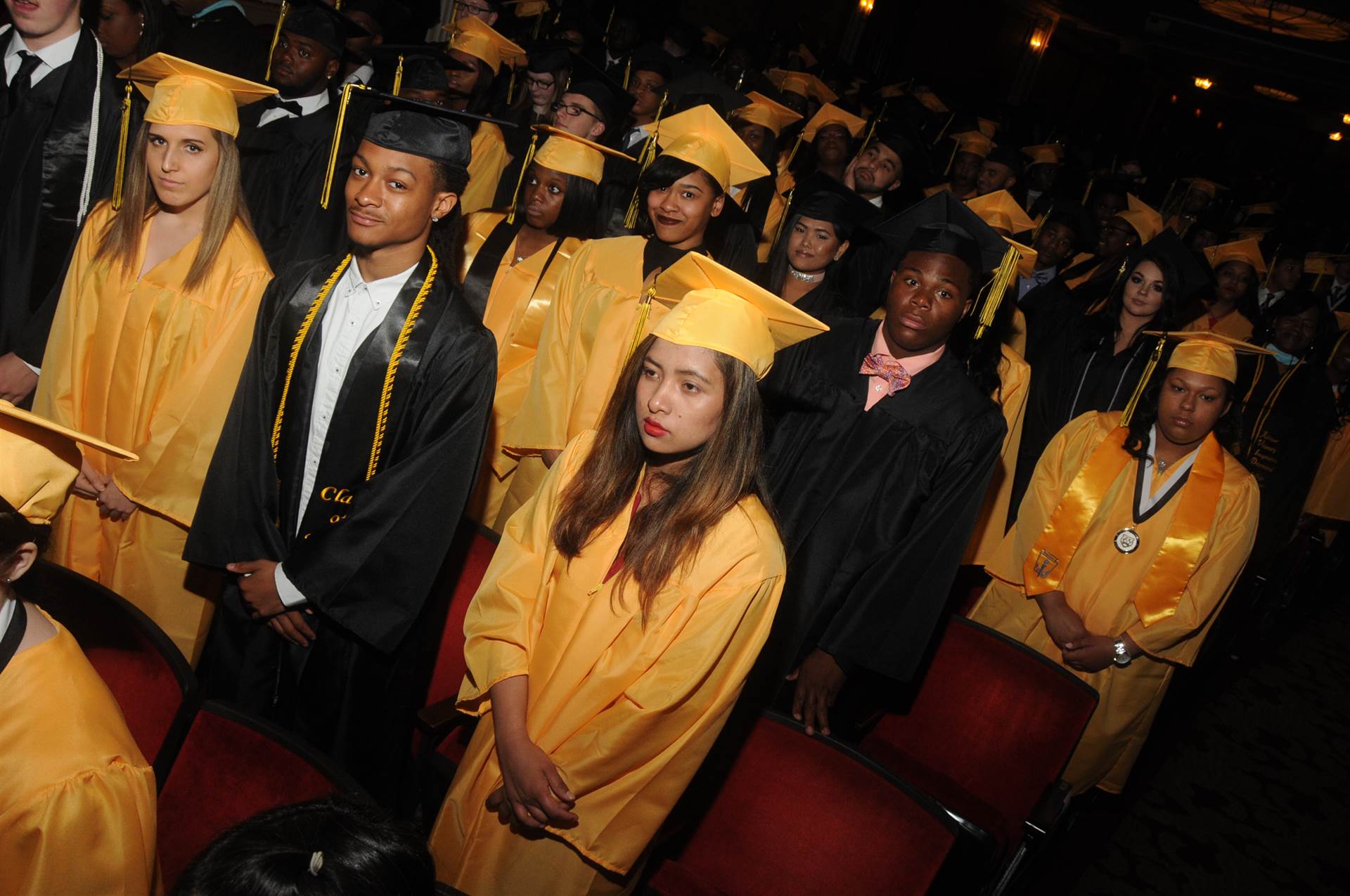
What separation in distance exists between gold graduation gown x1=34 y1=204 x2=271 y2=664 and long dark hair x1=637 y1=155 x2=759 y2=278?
1482 millimetres

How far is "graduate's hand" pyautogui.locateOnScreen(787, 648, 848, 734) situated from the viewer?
2.94 meters

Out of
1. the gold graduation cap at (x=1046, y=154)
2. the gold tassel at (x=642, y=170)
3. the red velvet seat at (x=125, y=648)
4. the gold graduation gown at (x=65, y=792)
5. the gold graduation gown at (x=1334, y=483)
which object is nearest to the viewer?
the gold graduation gown at (x=65, y=792)

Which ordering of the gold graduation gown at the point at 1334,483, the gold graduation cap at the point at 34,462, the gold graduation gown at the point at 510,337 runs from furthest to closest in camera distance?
the gold graduation gown at the point at 1334,483 → the gold graduation gown at the point at 510,337 → the gold graduation cap at the point at 34,462

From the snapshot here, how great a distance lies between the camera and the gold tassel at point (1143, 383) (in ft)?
11.6

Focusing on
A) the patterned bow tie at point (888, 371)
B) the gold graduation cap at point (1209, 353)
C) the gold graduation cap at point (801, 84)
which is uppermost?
the gold graduation cap at point (801, 84)

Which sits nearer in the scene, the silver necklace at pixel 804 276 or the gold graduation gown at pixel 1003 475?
the gold graduation gown at pixel 1003 475

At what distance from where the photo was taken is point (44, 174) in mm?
3611

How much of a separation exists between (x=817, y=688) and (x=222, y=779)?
179 centimetres

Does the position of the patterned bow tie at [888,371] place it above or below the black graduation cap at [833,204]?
below

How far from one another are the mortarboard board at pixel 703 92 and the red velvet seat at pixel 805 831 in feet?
14.6

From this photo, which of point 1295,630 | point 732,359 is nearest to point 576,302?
point 732,359

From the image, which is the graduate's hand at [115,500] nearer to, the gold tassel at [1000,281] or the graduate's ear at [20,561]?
the graduate's ear at [20,561]

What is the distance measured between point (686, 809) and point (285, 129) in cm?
382

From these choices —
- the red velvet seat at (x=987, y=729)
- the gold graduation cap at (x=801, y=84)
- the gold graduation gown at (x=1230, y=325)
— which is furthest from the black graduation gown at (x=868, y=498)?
the gold graduation cap at (x=801, y=84)
